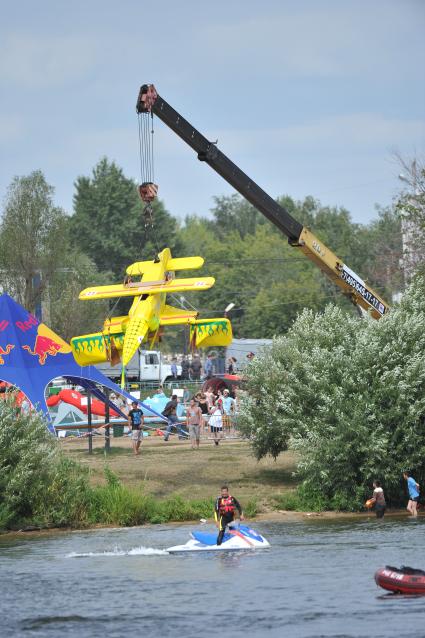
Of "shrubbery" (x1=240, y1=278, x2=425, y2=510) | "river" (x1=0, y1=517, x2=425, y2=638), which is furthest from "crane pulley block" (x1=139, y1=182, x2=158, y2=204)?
"river" (x1=0, y1=517, x2=425, y2=638)

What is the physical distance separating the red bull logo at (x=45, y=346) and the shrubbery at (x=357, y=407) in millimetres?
8712

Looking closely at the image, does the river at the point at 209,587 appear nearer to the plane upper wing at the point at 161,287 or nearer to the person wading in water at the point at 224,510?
the person wading in water at the point at 224,510

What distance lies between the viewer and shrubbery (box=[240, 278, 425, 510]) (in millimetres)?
41844

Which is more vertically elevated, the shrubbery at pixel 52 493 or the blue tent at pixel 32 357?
the blue tent at pixel 32 357

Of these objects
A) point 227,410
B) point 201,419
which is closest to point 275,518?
point 201,419

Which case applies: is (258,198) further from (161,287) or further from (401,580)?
(401,580)

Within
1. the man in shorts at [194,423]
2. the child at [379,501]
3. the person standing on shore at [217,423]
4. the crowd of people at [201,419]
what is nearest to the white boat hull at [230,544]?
the child at [379,501]

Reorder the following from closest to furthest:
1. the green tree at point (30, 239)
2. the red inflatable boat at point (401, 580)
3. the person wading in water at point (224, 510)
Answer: the red inflatable boat at point (401, 580) → the person wading in water at point (224, 510) → the green tree at point (30, 239)

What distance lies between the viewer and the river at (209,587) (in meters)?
26.6

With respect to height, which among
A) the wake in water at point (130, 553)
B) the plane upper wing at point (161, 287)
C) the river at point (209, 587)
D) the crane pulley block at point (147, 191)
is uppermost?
the crane pulley block at point (147, 191)

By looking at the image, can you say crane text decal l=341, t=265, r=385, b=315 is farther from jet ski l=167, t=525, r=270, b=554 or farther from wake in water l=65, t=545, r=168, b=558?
wake in water l=65, t=545, r=168, b=558

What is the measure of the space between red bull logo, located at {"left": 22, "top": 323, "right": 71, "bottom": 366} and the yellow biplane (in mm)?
3215

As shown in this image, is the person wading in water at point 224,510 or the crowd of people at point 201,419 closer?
the person wading in water at point 224,510

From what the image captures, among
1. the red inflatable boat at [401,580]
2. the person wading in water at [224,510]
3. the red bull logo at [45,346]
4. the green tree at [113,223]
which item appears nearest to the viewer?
the red inflatable boat at [401,580]
